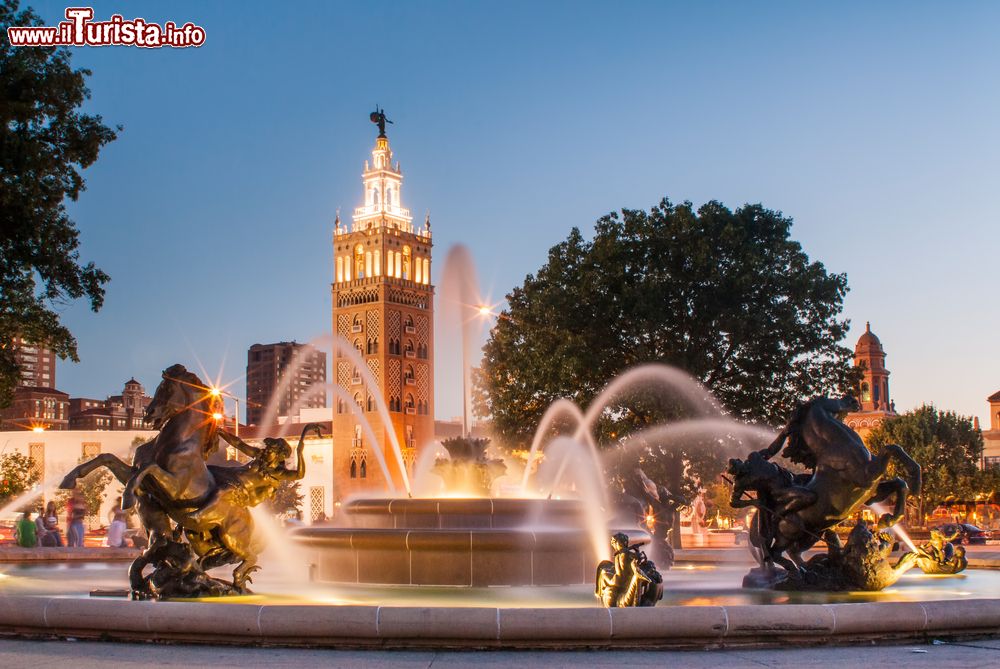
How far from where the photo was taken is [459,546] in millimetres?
13289

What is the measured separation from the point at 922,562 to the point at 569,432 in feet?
74.9

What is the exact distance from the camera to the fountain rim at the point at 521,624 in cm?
880

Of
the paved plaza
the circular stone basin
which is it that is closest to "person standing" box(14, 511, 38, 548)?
the circular stone basin

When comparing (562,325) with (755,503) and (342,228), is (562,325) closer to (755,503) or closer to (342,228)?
(755,503)

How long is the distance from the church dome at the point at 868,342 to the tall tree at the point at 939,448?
6806 cm

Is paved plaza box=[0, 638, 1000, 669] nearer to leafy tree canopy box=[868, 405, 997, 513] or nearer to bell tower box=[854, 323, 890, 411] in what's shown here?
leafy tree canopy box=[868, 405, 997, 513]

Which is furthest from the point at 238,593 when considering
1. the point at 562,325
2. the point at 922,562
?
the point at 562,325

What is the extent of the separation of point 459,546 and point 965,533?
10.1 meters

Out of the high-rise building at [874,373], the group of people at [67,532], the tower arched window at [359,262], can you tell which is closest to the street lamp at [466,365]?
the group of people at [67,532]

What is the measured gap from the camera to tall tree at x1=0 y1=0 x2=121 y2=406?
71.6 ft

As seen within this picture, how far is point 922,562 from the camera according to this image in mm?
14117

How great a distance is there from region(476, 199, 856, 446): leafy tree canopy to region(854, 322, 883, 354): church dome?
102 m

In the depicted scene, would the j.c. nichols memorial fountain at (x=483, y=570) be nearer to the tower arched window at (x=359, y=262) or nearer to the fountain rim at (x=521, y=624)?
the fountain rim at (x=521, y=624)

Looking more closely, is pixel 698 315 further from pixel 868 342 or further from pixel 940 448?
pixel 868 342
